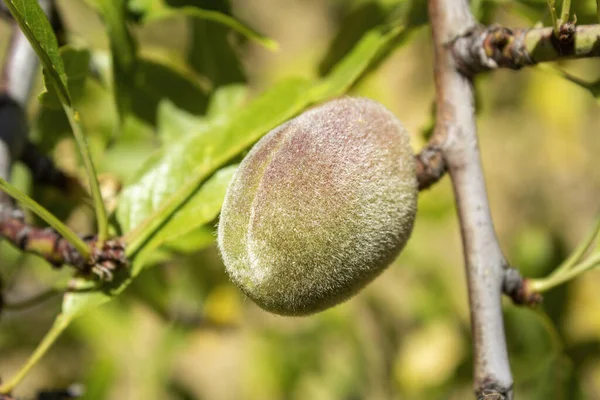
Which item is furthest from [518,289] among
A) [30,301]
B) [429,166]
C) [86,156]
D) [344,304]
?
[344,304]

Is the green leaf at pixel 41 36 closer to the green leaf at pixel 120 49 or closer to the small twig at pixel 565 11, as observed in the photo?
the green leaf at pixel 120 49

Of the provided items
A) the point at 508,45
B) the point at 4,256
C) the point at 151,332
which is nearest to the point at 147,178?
the point at 508,45

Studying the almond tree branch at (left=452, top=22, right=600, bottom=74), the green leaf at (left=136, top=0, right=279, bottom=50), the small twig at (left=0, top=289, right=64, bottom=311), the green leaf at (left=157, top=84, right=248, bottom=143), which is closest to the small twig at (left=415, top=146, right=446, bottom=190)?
the almond tree branch at (left=452, top=22, right=600, bottom=74)

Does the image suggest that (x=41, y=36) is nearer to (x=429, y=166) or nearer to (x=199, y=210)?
(x=199, y=210)

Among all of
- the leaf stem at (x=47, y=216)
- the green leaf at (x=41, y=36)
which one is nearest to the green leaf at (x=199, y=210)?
the leaf stem at (x=47, y=216)

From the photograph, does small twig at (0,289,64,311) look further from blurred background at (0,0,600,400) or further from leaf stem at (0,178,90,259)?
leaf stem at (0,178,90,259)
